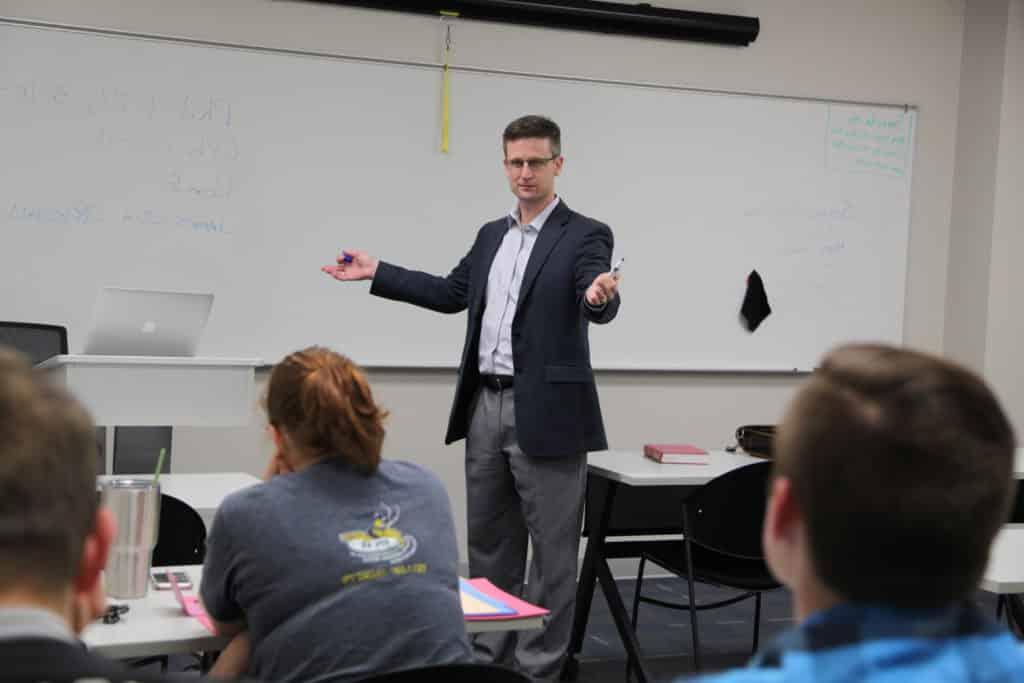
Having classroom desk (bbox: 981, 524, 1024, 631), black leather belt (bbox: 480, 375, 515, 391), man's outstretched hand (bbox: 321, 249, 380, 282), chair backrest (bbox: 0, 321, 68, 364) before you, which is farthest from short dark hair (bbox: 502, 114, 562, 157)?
classroom desk (bbox: 981, 524, 1024, 631)

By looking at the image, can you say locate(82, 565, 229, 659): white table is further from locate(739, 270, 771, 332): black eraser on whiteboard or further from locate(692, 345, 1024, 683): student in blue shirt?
locate(739, 270, 771, 332): black eraser on whiteboard

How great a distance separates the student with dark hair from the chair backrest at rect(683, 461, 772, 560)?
167 centimetres

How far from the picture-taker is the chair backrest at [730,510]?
3469 mm

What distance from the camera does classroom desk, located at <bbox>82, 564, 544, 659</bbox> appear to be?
1801 millimetres

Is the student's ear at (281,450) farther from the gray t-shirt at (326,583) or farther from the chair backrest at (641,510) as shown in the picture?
the chair backrest at (641,510)

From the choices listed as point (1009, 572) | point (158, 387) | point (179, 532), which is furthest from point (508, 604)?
point (158, 387)

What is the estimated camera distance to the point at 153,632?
1856mm

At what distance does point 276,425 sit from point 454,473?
310 cm

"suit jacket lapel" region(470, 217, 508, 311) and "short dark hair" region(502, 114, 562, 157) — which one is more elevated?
"short dark hair" region(502, 114, 562, 157)

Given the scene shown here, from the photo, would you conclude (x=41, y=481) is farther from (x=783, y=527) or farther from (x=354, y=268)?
(x=354, y=268)

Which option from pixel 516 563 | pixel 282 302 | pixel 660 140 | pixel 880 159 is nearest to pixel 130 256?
pixel 282 302

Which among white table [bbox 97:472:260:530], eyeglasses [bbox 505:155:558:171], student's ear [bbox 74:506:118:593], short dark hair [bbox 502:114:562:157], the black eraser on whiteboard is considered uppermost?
short dark hair [bbox 502:114:562:157]

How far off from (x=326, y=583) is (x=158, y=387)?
4.04ft

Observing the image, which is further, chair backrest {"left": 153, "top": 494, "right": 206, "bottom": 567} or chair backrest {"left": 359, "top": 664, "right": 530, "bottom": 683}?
chair backrest {"left": 153, "top": 494, "right": 206, "bottom": 567}
